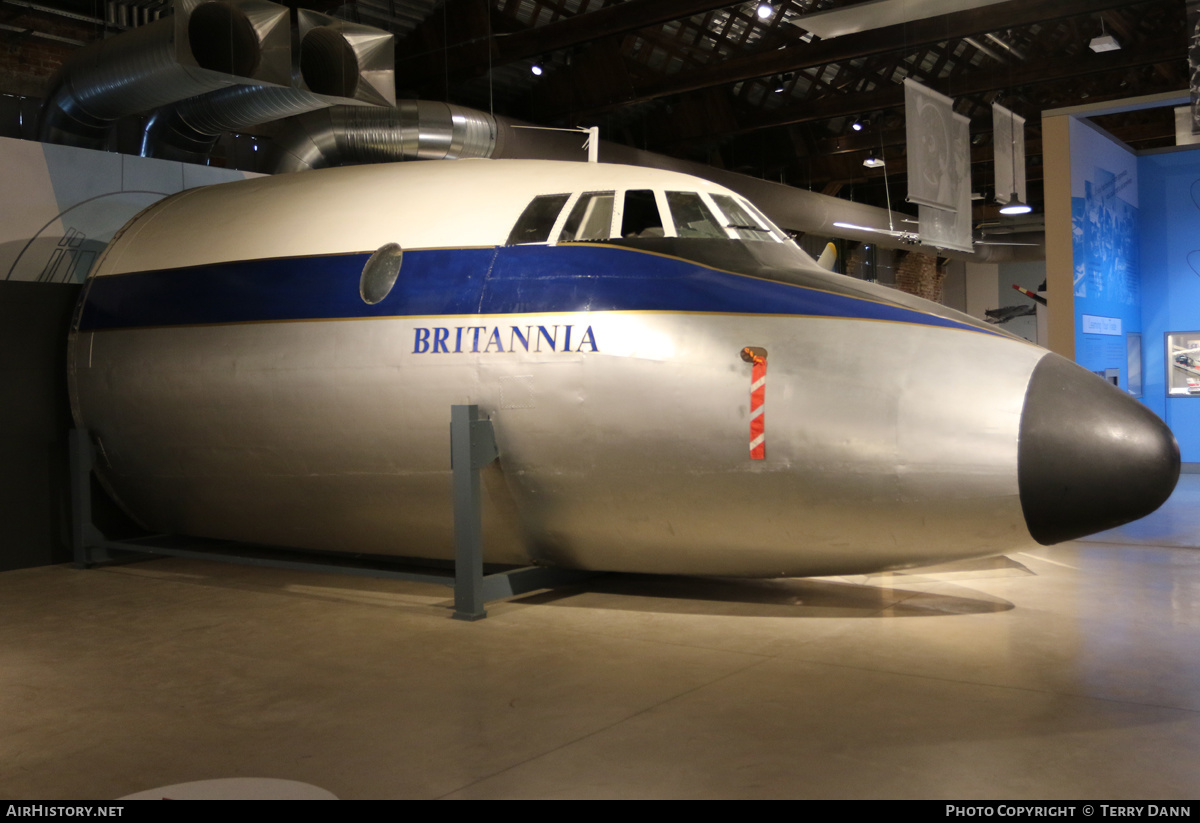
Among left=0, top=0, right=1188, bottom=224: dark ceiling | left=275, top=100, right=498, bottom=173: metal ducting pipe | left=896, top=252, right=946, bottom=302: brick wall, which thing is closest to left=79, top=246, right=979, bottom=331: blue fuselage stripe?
left=275, top=100, right=498, bottom=173: metal ducting pipe

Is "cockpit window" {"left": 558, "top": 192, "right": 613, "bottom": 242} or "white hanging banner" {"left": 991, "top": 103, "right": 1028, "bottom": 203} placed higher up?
"white hanging banner" {"left": 991, "top": 103, "right": 1028, "bottom": 203}

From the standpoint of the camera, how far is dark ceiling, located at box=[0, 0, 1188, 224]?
1577cm

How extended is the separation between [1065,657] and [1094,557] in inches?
148

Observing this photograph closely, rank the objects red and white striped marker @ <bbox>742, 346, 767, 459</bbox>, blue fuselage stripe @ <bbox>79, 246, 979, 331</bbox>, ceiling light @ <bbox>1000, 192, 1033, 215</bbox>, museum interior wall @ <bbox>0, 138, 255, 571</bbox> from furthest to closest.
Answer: ceiling light @ <bbox>1000, 192, 1033, 215</bbox> < museum interior wall @ <bbox>0, 138, 255, 571</bbox> < blue fuselage stripe @ <bbox>79, 246, 979, 331</bbox> < red and white striped marker @ <bbox>742, 346, 767, 459</bbox>

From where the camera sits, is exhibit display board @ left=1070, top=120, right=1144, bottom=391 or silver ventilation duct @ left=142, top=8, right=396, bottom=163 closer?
silver ventilation duct @ left=142, top=8, right=396, bottom=163

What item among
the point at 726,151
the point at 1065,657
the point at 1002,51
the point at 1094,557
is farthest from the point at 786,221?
the point at 1065,657

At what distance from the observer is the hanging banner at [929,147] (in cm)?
1356

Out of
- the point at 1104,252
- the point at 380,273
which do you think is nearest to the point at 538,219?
the point at 380,273

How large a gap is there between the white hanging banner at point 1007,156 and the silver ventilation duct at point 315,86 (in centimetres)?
952

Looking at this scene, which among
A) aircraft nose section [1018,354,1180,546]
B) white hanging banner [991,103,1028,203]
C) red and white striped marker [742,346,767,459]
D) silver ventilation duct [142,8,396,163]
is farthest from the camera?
white hanging banner [991,103,1028,203]

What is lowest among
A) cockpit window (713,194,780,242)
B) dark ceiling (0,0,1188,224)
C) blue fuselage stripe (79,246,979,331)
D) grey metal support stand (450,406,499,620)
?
grey metal support stand (450,406,499,620)

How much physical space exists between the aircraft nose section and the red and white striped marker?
150 cm

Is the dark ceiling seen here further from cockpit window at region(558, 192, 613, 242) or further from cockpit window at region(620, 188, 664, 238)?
cockpit window at region(558, 192, 613, 242)

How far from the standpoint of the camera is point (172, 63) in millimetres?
9859
